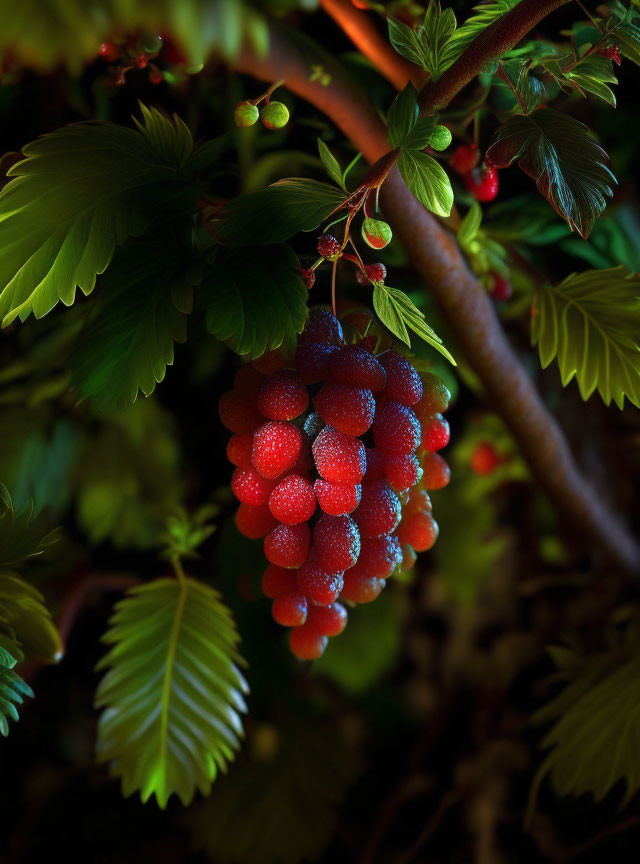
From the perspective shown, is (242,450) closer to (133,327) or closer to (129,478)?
(133,327)

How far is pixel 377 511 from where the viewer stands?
16.0 inches

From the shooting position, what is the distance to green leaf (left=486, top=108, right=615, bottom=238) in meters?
0.36

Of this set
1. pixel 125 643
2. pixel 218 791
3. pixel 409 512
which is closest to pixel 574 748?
pixel 409 512

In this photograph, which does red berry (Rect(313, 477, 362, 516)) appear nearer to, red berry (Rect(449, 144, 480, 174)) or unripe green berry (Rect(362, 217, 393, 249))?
unripe green berry (Rect(362, 217, 393, 249))

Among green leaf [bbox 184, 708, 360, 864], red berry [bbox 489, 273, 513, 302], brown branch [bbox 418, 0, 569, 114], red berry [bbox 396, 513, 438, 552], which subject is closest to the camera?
brown branch [bbox 418, 0, 569, 114]

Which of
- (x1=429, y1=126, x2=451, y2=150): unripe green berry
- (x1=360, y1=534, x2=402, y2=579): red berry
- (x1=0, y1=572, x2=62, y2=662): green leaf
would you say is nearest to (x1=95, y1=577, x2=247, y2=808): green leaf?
(x1=0, y1=572, x2=62, y2=662): green leaf

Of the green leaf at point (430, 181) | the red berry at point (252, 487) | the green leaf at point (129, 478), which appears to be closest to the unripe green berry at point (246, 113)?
the green leaf at point (430, 181)

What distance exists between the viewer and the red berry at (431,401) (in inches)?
17.3

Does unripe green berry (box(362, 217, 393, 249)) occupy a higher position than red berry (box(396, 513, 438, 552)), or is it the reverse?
unripe green berry (box(362, 217, 393, 249))

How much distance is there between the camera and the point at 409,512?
460mm

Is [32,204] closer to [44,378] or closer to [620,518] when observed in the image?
[44,378]

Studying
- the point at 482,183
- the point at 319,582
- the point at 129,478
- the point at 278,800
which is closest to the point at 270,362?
the point at 319,582

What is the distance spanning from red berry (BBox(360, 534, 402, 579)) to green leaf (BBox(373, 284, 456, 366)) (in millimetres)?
128

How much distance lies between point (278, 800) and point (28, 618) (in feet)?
1.65
